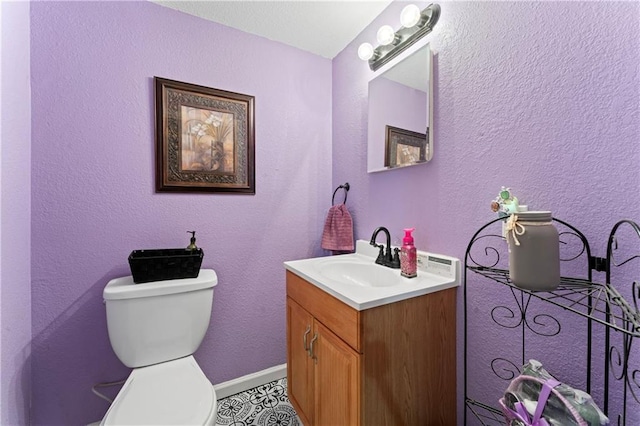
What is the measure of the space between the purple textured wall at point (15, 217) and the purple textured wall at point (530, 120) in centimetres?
160

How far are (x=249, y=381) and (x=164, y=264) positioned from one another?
3.08ft

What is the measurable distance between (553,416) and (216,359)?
5.01 ft

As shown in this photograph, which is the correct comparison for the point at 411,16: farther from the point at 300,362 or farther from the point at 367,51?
the point at 300,362

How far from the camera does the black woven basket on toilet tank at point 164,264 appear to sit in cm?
119

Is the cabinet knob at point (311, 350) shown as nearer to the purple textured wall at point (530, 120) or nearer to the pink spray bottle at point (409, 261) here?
the pink spray bottle at point (409, 261)

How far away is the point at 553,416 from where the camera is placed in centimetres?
63

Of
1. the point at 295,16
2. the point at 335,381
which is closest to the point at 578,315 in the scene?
the point at 335,381

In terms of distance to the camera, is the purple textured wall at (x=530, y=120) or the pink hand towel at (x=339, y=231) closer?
the purple textured wall at (x=530, y=120)

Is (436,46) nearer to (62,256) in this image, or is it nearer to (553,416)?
(553,416)

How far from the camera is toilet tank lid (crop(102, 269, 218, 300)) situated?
1.12 metres

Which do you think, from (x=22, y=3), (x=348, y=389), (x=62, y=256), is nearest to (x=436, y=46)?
(x=348, y=389)

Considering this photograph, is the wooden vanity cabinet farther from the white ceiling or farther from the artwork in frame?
the white ceiling

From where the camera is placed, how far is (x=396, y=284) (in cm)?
106

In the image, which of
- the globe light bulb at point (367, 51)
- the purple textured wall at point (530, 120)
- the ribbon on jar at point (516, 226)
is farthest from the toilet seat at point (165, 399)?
the globe light bulb at point (367, 51)
